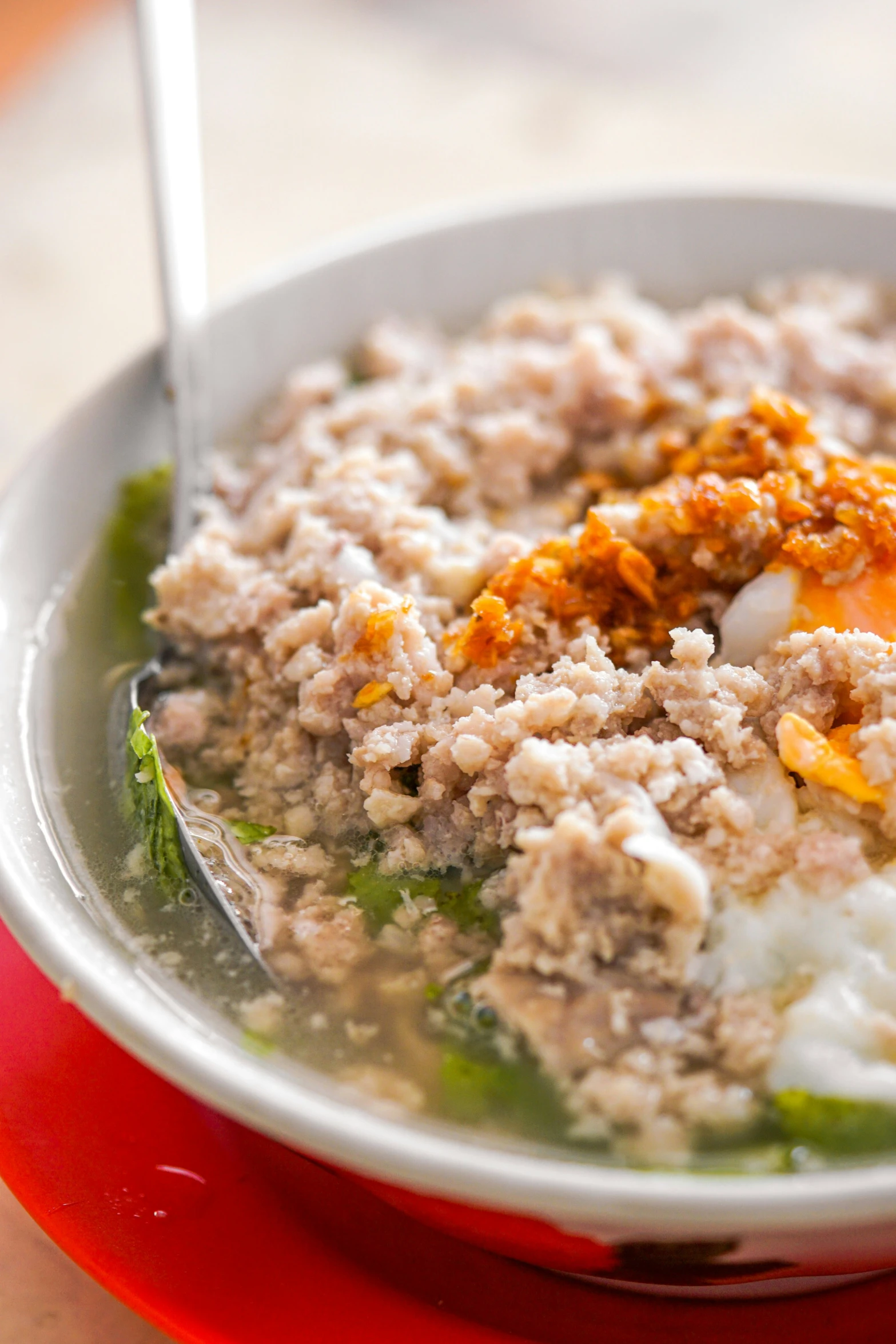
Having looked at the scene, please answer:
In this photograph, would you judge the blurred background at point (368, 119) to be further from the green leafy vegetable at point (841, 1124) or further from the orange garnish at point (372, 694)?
the green leafy vegetable at point (841, 1124)

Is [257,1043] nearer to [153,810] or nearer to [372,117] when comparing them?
[153,810]

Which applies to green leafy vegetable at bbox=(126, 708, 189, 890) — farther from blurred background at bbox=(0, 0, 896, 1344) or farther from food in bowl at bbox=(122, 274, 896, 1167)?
blurred background at bbox=(0, 0, 896, 1344)

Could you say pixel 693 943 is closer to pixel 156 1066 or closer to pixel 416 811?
pixel 416 811

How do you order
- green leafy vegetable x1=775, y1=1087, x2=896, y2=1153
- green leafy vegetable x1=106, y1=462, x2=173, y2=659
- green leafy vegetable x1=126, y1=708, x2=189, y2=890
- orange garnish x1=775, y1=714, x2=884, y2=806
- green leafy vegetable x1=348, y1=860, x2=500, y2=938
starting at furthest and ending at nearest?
green leafy vegetable x1=106, y1=462, x2=173, y2=659
green leafy vegetable x1=126, y1=708, x2=189, y2=890
green leafy vegetable x1=348, y1=860, x2=500, y2=938
orange garnish x1=775, y1=714, x2=884, y2=806
green leafy vegetable x1=775, y1=1087, x2=896, y2=1153

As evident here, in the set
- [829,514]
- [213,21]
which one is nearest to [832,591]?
[829,514]

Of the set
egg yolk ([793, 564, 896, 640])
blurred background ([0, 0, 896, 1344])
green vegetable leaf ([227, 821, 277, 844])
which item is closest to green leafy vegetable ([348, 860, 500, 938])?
green vegetable leaf ([227, 821, 277, 844])
